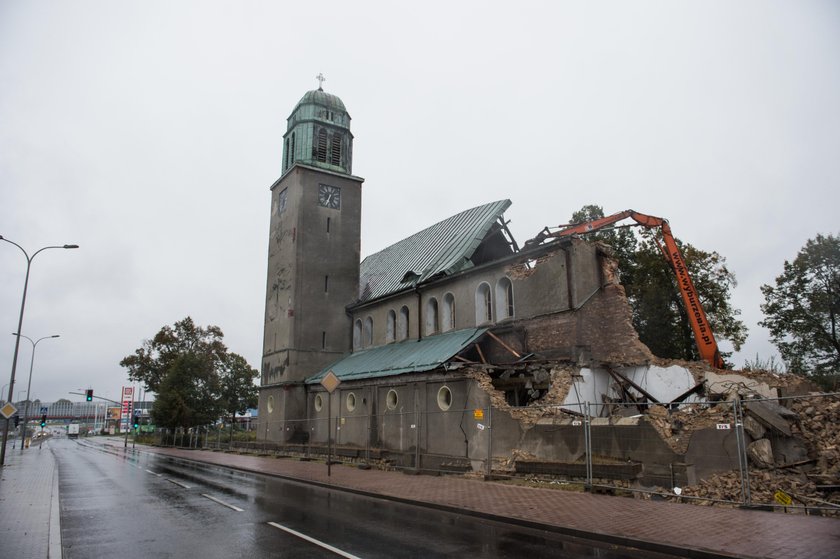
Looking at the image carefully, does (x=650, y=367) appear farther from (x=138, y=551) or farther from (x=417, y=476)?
(x=138, y=551)

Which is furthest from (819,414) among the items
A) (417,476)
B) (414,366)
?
(414,366)

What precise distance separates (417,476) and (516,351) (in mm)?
6541

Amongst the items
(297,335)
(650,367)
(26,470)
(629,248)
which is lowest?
(26,470)

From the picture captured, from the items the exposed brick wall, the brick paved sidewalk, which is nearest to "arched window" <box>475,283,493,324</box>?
the exposed brick wall

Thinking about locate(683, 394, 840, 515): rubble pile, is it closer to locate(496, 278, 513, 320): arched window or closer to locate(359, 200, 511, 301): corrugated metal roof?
locate(496, 278, 513, 320): arched window

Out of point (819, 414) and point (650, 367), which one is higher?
point (650, 367)

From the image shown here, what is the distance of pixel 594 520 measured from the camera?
10.2m

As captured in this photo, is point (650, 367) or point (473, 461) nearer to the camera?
point (473, 461)

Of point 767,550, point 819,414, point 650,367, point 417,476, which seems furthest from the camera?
point 650,367

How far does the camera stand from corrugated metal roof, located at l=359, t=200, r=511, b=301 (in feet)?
94.0

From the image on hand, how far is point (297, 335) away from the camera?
3397cm

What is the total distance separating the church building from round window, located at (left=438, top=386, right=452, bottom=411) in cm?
7

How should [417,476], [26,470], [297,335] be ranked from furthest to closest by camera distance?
[297,335], [26,470], [417,476]

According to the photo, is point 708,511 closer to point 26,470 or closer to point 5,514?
point 5,514
